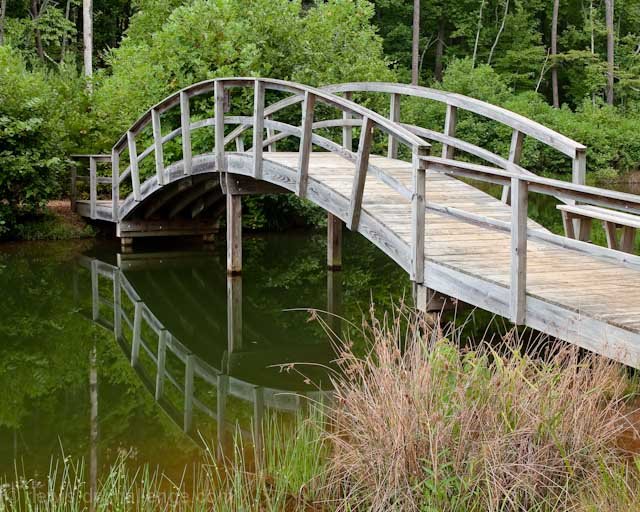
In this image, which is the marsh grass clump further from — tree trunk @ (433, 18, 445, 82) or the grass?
tree trunk @ (433, 18, 445, 82)

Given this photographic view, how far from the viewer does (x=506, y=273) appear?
681cm

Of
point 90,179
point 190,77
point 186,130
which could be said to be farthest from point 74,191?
point 186,130

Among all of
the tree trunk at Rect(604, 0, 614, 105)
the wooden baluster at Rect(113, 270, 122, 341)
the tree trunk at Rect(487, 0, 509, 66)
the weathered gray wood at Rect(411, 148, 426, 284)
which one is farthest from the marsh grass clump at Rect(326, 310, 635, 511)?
the tree trunk at Rect(487, 0, 509, 66)

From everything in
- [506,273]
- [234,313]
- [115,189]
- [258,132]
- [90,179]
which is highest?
[258,132]

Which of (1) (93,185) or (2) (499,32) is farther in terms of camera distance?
(2) (499,32)

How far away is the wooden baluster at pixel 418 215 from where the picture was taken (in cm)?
730

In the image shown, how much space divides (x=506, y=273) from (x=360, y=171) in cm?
235

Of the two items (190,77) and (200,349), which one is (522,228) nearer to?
(200,349)

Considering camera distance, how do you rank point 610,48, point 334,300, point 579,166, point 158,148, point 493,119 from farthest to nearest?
point 610,48, point 158,148, point 334,300, point 493,119, point 579,166

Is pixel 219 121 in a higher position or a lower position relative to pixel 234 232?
higher

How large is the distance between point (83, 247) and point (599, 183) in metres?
18.7

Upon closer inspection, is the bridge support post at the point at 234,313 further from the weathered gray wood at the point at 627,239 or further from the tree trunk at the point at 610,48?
the tree trunk at the point at 610,48

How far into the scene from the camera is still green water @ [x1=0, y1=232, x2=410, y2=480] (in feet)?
20.5

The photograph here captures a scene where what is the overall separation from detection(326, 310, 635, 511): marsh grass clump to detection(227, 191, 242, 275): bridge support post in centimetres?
793
